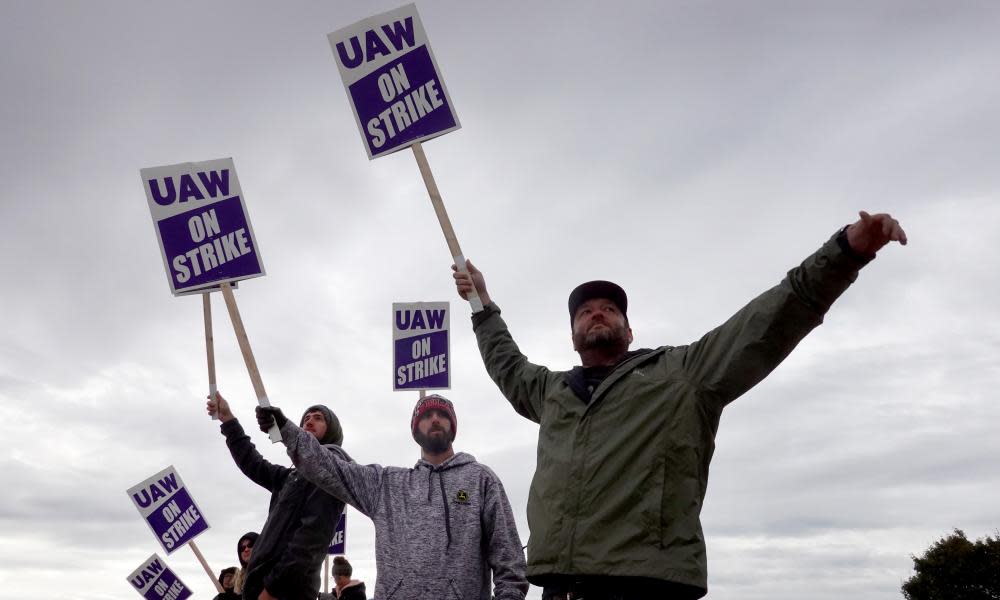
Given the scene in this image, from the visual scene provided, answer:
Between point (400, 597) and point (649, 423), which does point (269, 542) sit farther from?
point (649, 423)

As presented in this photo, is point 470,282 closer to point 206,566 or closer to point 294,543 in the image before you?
point 294,543

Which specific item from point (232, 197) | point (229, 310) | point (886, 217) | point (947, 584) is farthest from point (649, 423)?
point (947, 584)

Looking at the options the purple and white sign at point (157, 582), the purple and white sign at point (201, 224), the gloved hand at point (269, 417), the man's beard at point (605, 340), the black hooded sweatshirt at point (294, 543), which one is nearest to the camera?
the man's beard at point (605, 340)

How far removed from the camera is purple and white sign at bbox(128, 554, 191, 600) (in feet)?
42.0

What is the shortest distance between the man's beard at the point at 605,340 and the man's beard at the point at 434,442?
5.57 ft

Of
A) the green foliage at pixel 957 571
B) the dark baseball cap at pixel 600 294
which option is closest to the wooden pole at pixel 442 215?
the dark baseball cap at pixel 600 294

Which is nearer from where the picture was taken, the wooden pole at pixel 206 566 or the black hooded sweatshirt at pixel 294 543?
the black hooded sweatshirt at pixel 294 543

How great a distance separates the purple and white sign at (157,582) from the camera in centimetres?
1279

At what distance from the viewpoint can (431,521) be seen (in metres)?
4.88

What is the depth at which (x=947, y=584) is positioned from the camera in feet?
96.7

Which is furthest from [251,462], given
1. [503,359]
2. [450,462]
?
[503,359]

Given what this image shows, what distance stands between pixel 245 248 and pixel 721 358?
3.79m

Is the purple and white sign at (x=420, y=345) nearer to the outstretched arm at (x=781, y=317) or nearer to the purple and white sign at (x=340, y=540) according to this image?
the purple and white sign at (x=340, y=540)

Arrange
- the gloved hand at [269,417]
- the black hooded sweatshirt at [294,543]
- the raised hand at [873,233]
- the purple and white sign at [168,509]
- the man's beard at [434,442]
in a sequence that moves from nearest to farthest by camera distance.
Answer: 1. the raised hand at [873,233]
2. the gloved hand at [269,417]
3. the man's beard at [434,442]
4. the black hooded sweatshirt at [294,543]
5. the purple and white sign at [168,509]
